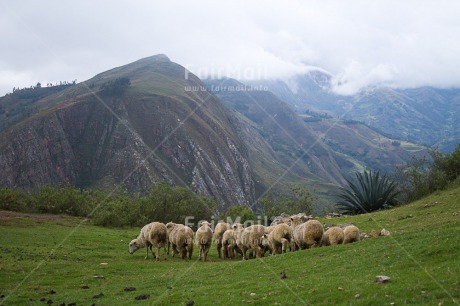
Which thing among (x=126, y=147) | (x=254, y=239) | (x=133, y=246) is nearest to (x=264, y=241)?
(x=254, y=239)

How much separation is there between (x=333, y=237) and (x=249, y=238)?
477cm

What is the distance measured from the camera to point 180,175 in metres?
134

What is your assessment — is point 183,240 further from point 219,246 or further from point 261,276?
Result: point 261,276

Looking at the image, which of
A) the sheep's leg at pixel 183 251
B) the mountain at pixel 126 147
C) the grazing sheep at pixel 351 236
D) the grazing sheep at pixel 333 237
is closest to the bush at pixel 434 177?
Result: the grazing sheep at pixel 351 236

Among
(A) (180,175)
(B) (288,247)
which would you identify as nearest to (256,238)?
(B) (288,247)

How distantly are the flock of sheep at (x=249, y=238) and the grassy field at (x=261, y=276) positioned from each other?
3.97 ft

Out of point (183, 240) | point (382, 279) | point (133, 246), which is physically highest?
point (382, 279)

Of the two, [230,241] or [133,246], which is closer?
[230,241]

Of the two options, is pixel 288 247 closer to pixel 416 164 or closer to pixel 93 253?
pixel 93 253

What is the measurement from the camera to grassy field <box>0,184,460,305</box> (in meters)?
10.5

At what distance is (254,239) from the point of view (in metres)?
21.5

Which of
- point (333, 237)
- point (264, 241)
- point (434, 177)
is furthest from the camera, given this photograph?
point (434, 177)

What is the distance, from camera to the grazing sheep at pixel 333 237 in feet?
63.2

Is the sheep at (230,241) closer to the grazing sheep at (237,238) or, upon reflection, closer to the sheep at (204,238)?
the grazing sheep at (237,238)
